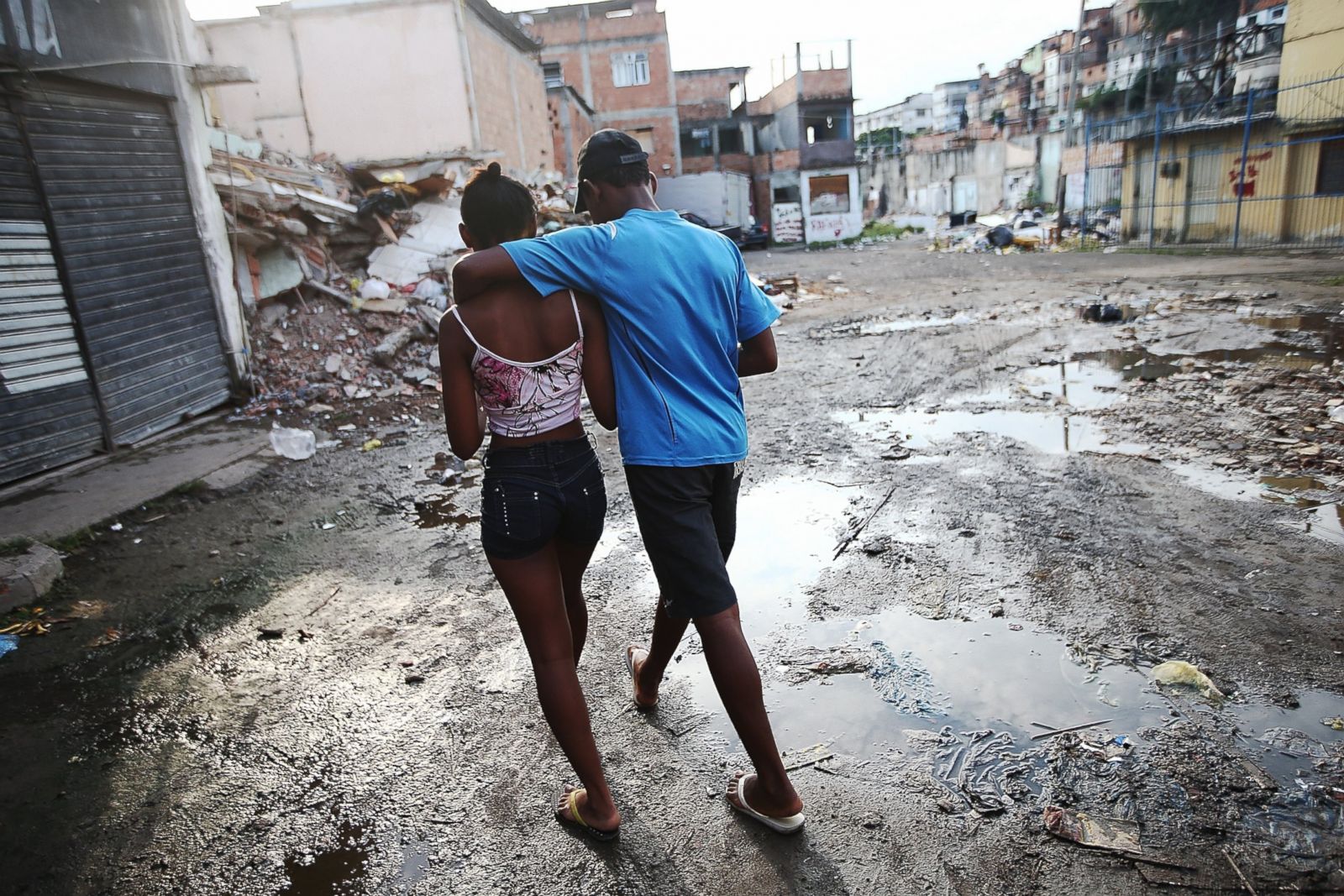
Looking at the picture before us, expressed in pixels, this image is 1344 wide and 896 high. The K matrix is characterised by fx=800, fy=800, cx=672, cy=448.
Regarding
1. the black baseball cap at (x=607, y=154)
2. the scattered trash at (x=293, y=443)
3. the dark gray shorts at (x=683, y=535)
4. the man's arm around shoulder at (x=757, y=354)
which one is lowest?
the scattered trash at (x=293, y=443)

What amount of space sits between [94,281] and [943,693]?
20.1 feet

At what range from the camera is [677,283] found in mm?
1902

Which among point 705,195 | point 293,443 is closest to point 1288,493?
point 293,443

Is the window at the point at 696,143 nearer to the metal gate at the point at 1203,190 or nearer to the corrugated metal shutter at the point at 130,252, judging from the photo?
the metal gate at the point at 1203,190

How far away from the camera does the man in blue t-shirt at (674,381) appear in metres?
1.86

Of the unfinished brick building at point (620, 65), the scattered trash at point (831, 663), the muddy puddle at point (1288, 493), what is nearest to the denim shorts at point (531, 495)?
the scattered trash at point (831, 663)

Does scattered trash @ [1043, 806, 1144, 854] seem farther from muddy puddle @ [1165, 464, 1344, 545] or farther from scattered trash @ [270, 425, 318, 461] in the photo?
scattered trash @ [270, 425, 318, 461]

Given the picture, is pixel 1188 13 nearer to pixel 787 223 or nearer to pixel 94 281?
pixel 787 223

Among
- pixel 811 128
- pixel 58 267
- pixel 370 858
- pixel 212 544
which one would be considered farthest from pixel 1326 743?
pixel 811 128

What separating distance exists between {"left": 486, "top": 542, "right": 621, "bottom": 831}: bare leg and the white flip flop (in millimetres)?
316

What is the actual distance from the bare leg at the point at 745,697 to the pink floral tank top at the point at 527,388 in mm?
631

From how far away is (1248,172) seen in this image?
1681cm

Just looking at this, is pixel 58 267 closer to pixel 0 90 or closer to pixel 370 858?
pixel 0 90

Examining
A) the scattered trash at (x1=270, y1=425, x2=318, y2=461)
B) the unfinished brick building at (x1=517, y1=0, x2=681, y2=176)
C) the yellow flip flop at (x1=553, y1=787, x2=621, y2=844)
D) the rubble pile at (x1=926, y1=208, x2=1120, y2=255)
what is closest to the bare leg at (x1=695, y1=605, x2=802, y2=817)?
the yellow flip flop at (x1=553, y1=787, x2=621, y2=844)
